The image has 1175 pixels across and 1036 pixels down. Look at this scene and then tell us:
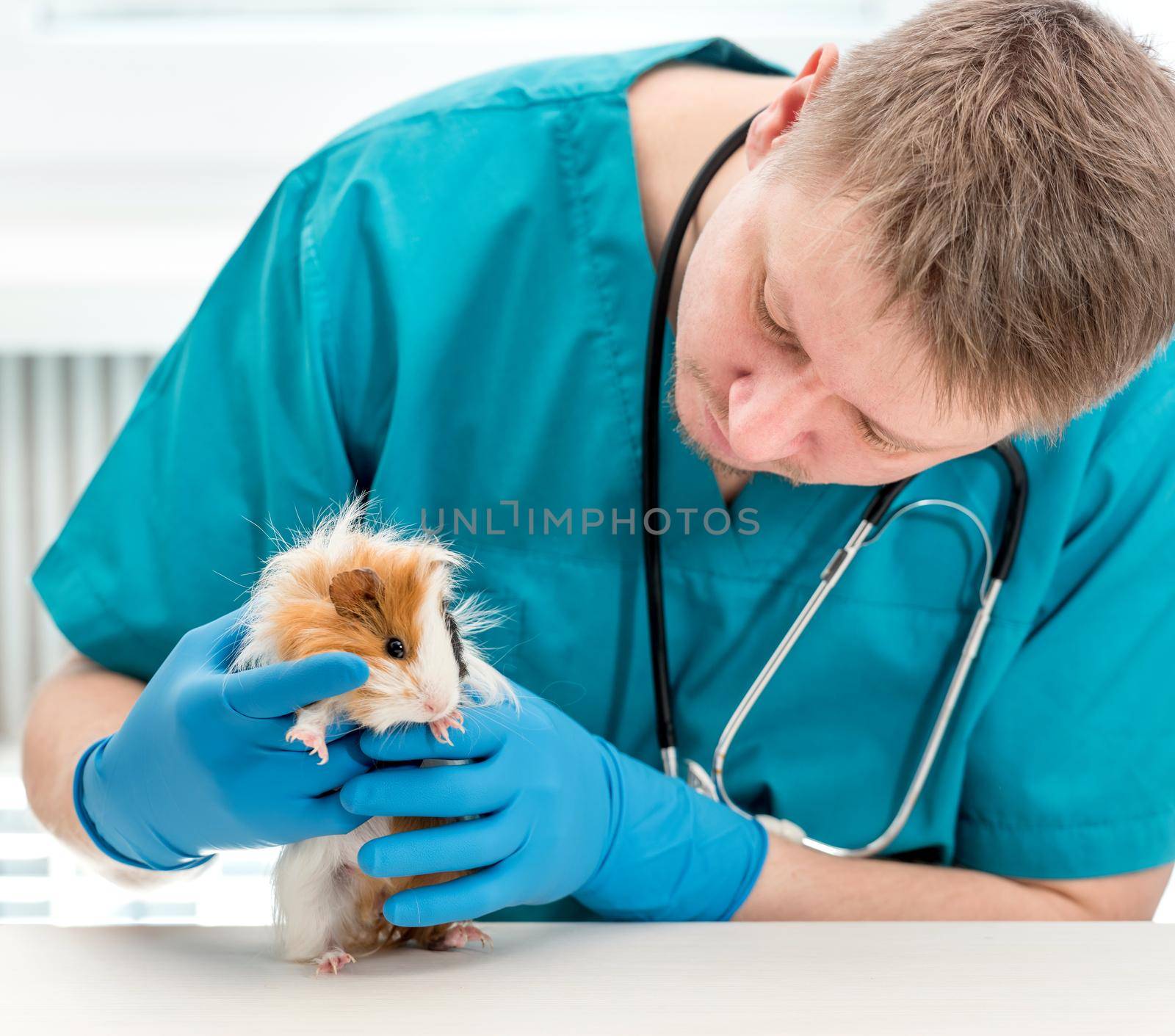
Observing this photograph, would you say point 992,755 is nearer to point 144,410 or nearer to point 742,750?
point 742,750

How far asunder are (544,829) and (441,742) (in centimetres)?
15

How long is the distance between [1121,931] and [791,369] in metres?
0.57

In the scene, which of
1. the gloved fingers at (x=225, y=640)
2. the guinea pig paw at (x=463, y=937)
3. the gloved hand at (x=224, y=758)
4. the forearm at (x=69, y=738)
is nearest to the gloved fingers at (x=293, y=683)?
the gloved hand at (x=224, y=758)

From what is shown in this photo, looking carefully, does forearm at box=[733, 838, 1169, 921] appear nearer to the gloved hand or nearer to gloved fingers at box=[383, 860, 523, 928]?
gloved fingers at box=[383, 860, 523, 928]

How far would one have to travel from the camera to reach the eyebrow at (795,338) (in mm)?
842

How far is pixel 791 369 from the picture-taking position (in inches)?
34.4

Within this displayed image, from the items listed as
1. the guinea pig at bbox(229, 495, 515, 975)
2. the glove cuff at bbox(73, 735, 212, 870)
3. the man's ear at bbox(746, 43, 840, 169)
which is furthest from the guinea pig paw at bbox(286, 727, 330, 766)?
the man's ear at bbox(746, 43, 840, 169)

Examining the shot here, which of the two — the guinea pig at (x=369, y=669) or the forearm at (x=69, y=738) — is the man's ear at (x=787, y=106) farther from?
the forearm at (x=69, y=738)

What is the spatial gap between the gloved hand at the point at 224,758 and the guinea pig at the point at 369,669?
25mm

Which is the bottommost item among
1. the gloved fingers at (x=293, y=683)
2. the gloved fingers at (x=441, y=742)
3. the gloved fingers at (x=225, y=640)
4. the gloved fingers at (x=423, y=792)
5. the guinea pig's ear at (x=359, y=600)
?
the gloved fingers at (x=423, y=792)

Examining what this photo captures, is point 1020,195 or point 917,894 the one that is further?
point 917,894

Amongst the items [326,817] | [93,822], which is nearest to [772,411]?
[326,817]

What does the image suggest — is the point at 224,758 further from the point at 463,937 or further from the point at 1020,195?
the point at 1020,195

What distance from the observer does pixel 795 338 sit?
87 cm
